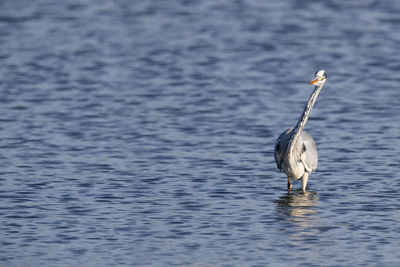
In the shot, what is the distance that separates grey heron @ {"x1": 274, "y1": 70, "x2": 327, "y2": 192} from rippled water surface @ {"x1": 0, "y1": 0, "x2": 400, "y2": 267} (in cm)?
38

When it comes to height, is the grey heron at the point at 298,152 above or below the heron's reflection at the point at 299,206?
above

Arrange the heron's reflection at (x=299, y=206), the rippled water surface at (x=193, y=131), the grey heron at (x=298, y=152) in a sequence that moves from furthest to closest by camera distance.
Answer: the grey heron at (x=298, y=152) < the heron's reflection at (x=299, y=206) < the rippled water surface at (x=193, y=131)

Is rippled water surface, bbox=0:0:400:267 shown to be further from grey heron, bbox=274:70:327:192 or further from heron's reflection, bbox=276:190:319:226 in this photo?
grey heron, bbox=274:70:327:192

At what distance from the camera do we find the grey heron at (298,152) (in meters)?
15.0

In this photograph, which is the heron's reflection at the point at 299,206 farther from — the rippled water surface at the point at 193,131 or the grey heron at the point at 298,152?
the grey heron at the point at 298,152

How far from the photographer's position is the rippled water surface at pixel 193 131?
12.7 meters

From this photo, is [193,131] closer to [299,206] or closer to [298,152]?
[298,152]

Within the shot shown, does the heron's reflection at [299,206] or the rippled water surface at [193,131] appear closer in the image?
the rippled water surface at [193,131]

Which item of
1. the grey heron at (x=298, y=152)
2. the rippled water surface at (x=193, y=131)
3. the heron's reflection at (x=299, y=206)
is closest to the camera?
the rippled water surface at (x=193, y=131)

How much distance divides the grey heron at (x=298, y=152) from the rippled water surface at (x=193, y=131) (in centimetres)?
38

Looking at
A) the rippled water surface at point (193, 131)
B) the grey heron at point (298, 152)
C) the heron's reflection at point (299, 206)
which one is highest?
the grey heron at point (298, 152)

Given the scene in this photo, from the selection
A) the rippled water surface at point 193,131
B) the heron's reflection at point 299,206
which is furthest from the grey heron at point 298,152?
the rippled water surface at point 193,131

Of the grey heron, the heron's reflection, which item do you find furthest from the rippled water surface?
the grey heron

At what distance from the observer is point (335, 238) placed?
12.8 m
